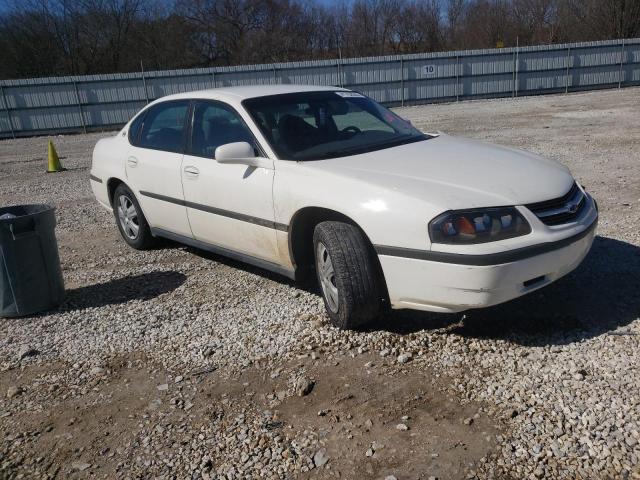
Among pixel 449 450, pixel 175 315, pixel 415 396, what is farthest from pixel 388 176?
pixel 175 315

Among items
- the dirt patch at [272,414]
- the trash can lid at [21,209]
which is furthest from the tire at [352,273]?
the trash can lid at [21,209]

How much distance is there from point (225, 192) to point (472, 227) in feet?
6.53

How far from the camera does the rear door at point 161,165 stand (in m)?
4.95

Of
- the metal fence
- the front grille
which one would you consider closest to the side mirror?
the front grille

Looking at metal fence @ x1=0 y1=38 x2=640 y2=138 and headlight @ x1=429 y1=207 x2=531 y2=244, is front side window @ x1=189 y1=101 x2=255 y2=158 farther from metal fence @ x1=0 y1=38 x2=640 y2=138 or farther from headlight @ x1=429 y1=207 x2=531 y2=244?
metal fence @ x1=0 y1=38 x2=640 y2=138

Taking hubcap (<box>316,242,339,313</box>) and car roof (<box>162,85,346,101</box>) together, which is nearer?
hubcap (<box>316,242,339,313</box>)

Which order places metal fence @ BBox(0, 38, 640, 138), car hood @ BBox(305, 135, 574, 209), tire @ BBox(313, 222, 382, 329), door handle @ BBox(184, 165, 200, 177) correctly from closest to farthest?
car hood @ BBox(305, 135, 574, 209), tire @ BBox(313, 222, 382, 329), door handle @ BBox(184, 165, 200, 177), metal fence @ BBox(0, 38, 640, 138)

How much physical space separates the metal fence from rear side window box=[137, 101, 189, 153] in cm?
1761

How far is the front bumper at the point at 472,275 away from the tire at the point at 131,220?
3.15m

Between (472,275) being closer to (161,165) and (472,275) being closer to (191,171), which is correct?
(191,171)

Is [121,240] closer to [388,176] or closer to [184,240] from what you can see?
[184,240]

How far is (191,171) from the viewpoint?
4.69 meters

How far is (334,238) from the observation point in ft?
11.7

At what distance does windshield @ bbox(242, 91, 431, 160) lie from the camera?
4.19 metres
